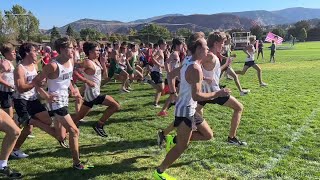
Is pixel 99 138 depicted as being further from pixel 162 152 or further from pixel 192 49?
pixel 192 49

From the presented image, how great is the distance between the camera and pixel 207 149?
6508mm

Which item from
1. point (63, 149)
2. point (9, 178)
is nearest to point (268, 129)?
point (63, 149)

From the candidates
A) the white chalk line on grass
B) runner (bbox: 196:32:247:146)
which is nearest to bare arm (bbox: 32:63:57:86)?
runner (bbox: 196:32:247:146)

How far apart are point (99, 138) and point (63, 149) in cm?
90

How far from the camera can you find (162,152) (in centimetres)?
645

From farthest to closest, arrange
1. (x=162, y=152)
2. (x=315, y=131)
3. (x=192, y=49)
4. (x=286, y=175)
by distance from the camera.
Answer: (x=315, y=131) → (x=162, y=152) → (x=286, y=175) → (x=192, y=49)

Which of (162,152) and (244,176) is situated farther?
(162,152)

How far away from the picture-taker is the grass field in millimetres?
5480

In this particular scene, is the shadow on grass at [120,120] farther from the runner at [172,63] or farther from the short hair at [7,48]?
the short hair at [7,48]

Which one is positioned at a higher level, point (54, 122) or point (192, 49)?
point (192, 49)

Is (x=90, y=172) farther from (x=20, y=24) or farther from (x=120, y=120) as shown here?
(x=20, y=24)

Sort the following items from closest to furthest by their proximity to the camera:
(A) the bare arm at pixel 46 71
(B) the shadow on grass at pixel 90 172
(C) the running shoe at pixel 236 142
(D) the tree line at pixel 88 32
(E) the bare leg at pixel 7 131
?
1. (E) the bare leg at pixel 7 131
2. (A) the bare arm at pixel 46 71
3. (B) the shadow on grass at pixel 90 172
4. (C) the running shoe at pixel 236 142
5. (D) the tree line at pixel 88 32

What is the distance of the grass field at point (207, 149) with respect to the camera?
548cm

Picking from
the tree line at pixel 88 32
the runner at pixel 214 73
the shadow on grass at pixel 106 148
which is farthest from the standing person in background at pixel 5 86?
the tree line at pixel 88 32
